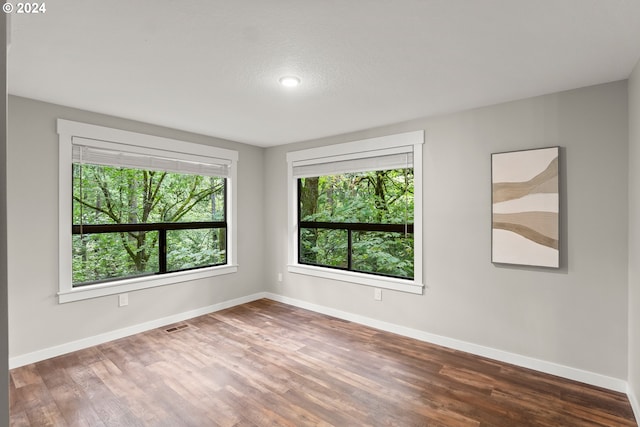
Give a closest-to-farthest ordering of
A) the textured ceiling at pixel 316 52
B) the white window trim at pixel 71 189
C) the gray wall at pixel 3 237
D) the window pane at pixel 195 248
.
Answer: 1. the gray wall at pixel 3 237
2. the textured ceiling at pixel 316 52
3. the white window trim at pixel 71 189
4. the window pane at pixel 195 248

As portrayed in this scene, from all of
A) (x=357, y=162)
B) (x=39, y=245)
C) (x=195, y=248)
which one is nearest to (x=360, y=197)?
(x=357, y=162)

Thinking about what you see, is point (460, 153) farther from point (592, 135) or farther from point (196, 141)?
point (196, 141)

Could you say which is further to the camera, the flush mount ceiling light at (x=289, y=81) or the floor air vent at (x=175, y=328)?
the floor air vent at (x=175, y=328)

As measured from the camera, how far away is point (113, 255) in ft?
11.5

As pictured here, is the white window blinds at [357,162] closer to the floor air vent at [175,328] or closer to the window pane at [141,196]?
the window pane at [141,196]

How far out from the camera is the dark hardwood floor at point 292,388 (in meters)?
2.13

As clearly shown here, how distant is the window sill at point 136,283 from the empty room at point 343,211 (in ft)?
0.09

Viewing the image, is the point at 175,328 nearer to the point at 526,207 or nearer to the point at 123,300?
the point at 123,300

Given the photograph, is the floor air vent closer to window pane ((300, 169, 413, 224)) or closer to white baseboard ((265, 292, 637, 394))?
white baseboard ((265, 292, 637, 394))

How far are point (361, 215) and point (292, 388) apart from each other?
2.22 meters

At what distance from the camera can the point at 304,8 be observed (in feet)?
5.17

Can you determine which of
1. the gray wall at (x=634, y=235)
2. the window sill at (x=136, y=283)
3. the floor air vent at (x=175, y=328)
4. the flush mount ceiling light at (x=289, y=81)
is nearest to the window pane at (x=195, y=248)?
the window sill at (x=136, y=283)

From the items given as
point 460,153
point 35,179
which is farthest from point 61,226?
point 460,153

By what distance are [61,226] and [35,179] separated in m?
0.46
